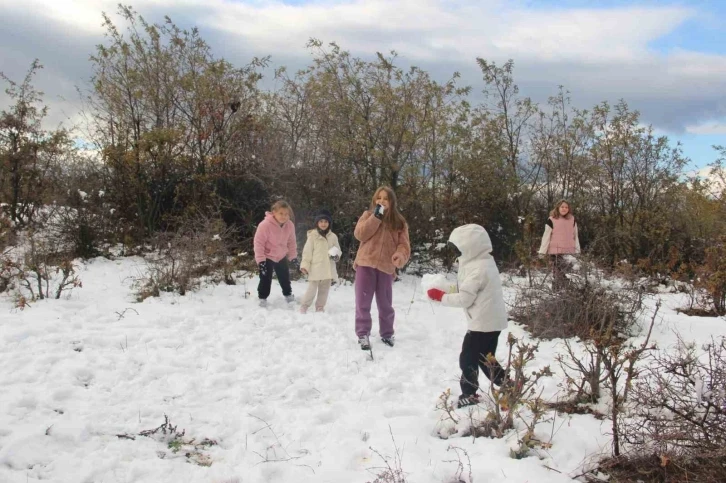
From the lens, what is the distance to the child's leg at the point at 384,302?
18.3ft

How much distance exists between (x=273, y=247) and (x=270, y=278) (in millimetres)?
439

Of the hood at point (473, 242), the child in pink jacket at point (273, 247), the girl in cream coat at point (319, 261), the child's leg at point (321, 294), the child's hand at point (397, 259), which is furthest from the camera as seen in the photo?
the child in pink jacket at point (273, 247)

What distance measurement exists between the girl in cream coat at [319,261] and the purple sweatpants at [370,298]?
133cm

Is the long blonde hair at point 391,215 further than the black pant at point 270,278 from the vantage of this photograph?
No

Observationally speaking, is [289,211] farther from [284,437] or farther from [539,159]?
[539,159]

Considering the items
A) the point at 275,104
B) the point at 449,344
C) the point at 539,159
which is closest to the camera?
the point at 449,344

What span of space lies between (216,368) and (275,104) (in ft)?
28.5

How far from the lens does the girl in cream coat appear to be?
686cm

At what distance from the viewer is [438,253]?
10.5 meters

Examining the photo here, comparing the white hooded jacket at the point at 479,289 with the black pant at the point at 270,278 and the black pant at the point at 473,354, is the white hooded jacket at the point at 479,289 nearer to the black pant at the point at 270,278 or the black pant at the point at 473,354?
the black pant at the point at 473,354

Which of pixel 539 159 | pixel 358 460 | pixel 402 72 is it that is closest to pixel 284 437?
pixel 358 460

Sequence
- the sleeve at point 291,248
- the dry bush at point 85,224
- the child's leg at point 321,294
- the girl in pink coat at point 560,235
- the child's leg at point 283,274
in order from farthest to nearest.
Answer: the dry bush at point 85,224, the girl in pink coat at point 560,235, the sleeve at point 291,248, the child's leg at point 283,274, the child's leg at point 321,294

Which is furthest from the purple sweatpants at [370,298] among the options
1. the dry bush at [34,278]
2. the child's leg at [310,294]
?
the dry bush at [34,278]

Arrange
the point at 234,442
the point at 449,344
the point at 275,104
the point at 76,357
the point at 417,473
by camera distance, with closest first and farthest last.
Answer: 1. the point at 417,473
2. the point at 234,442
3. the point at 76,357
4. the point at 449,344
5. the point at 275,104
